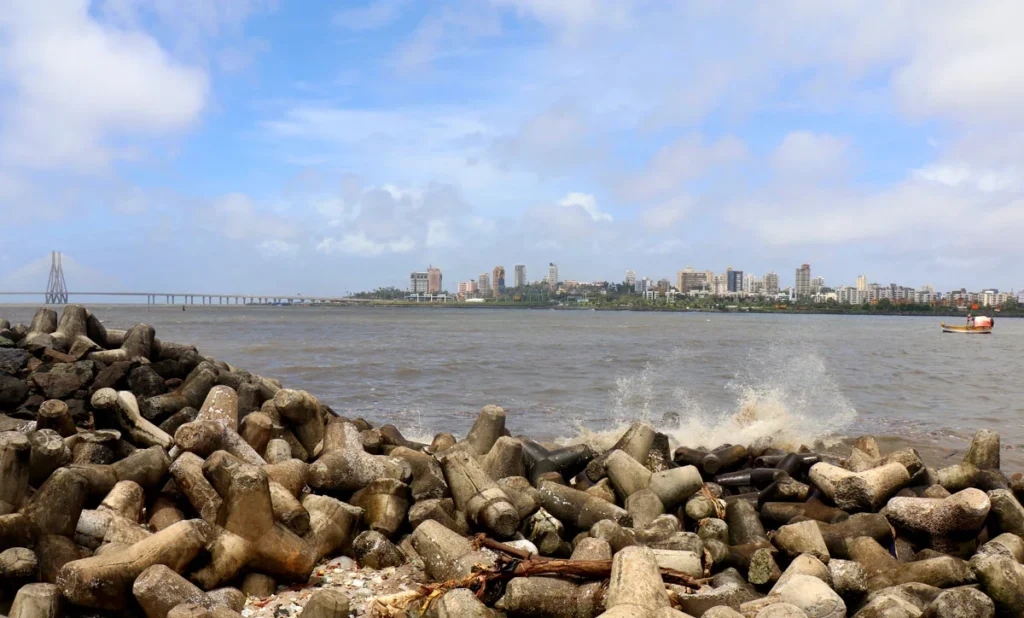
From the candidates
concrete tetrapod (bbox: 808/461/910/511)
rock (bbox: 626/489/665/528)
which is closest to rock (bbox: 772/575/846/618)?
rock (bbox: 626/489/665/528)

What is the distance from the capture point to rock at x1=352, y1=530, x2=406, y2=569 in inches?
233

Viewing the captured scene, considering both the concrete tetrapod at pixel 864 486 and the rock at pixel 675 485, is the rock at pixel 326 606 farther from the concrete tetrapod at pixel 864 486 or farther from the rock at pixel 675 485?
the concrete tetrapod at pixel 864 486

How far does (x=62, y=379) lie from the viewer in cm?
841

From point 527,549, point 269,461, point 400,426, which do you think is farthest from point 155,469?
point 400,426

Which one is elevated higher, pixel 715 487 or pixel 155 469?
pixel 155 469

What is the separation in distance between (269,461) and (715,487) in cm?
449

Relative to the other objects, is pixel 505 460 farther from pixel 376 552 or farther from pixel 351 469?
pixel 376 552

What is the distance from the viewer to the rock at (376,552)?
5910 millimetres

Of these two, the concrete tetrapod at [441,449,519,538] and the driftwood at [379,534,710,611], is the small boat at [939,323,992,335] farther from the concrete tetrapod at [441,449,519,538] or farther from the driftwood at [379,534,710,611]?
the driftwood at [379,534,710,611]

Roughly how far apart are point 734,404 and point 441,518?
44.9 ft

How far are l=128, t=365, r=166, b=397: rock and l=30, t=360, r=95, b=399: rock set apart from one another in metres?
0.42

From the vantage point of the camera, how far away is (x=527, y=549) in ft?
19.0

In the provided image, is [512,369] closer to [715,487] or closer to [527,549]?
[715,487]

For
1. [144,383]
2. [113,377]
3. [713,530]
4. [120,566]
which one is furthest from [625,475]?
[113,377]
